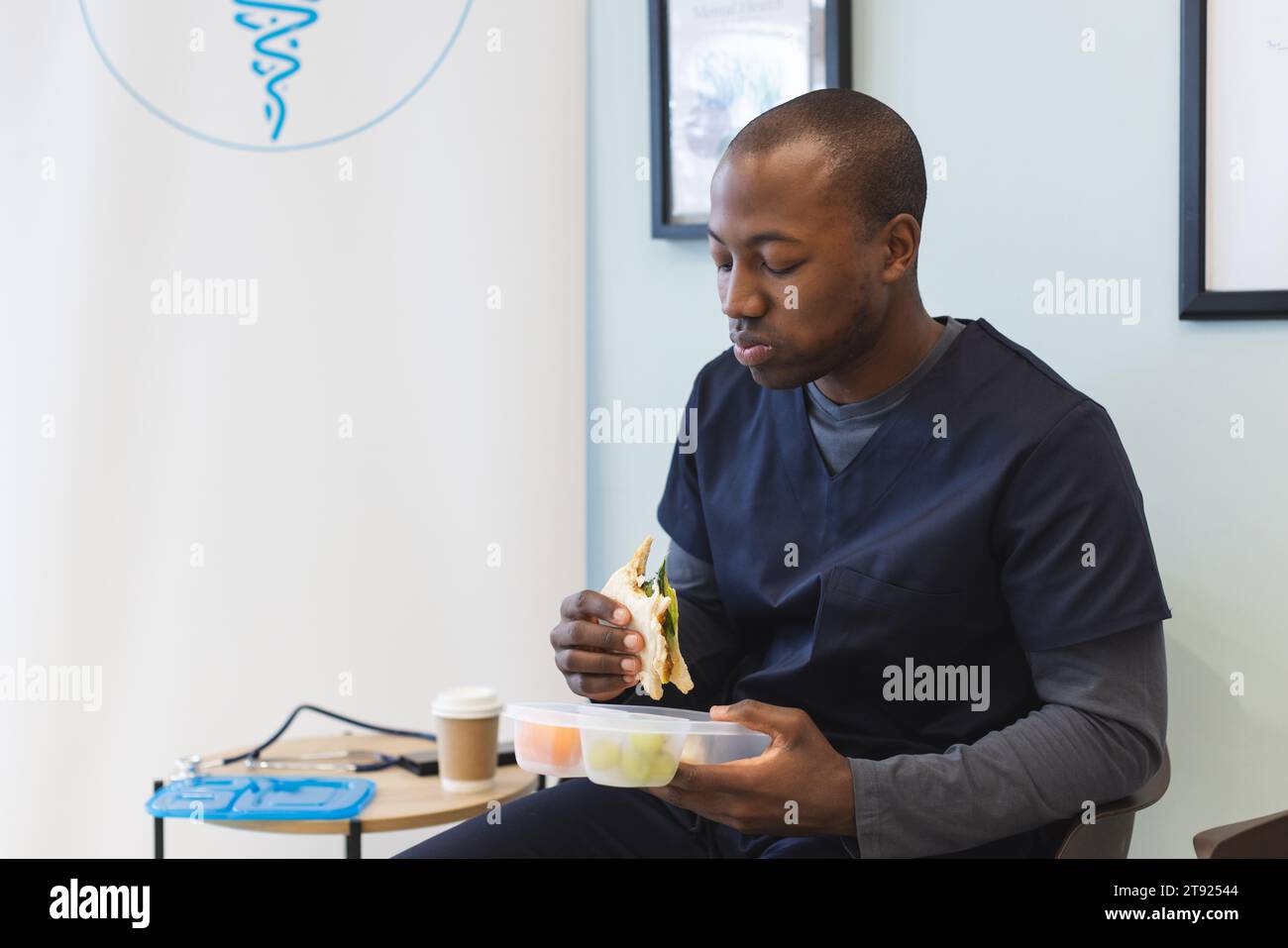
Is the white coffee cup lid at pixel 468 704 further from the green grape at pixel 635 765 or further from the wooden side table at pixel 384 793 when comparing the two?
the green grape at pixel 635 765

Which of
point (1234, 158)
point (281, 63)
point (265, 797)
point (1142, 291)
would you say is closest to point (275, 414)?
point (281, 63)

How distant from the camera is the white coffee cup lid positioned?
159 cm

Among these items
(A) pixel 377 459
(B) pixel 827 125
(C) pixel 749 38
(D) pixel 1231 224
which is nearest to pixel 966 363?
(B) pixel 827 125

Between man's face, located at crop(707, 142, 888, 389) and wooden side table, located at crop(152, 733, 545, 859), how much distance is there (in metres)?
0.70

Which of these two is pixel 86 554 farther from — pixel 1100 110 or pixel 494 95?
pixel 1100 110

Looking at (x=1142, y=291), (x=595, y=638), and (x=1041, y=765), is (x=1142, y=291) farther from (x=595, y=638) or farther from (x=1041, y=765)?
(x=595, y=638)

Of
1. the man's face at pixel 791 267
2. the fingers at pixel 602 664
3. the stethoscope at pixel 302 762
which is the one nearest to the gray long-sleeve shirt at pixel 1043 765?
the fingers at pixel 602 664

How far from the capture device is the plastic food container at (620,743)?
106 cm

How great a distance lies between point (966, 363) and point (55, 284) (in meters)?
1.39

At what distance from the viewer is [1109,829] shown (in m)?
1.17

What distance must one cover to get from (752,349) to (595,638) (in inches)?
13.3

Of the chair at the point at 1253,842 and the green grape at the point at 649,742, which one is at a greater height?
the green grape at the point at 649,742

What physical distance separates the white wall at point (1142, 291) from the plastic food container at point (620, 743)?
75 cm

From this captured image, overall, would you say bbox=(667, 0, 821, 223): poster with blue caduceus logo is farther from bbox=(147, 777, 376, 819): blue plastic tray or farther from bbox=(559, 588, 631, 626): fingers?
bbox=(147, 777, 376, 819): blue plastic tray
